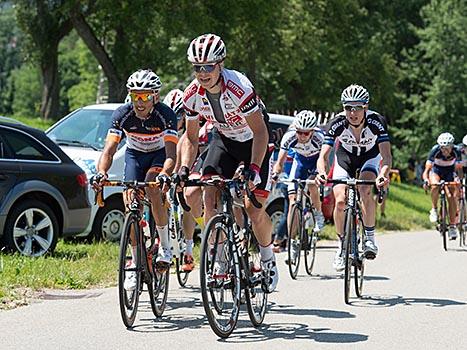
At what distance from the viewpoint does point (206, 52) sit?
8352mm

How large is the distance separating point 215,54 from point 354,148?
12.0ft

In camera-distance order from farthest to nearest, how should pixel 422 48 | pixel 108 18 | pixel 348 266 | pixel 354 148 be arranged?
pixel 422 48, pixel 108 18, pixel 354 148, pixel 348 266

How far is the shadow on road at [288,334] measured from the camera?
8305 mm

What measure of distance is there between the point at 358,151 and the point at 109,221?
4653 millimetres

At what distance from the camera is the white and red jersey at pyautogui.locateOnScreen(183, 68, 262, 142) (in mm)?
8578

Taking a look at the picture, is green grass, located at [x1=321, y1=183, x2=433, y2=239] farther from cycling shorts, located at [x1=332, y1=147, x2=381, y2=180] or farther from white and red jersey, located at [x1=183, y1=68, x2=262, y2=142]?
white and red jersey, located at [x1=183, y1=68, x2=262, y2=142]

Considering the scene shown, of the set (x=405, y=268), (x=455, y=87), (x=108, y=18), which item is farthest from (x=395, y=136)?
(x=405, y=268)

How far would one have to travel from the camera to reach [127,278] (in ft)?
28.1

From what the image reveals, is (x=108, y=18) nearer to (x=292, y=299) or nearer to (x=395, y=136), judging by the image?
(x=292, y=299)

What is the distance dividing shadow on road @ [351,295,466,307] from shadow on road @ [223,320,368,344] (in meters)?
1.72

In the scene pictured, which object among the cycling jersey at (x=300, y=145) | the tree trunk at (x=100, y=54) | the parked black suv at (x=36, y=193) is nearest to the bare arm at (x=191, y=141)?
the parked black suv at (x=36, y=193)

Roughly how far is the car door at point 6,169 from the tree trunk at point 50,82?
85.5ft

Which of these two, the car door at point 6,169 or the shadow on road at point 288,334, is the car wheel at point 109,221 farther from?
the shadow on road at point 288,334

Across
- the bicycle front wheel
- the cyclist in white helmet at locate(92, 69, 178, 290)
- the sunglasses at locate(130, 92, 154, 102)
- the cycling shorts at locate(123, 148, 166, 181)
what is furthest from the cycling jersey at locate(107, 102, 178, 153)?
the bicycle front wheel
